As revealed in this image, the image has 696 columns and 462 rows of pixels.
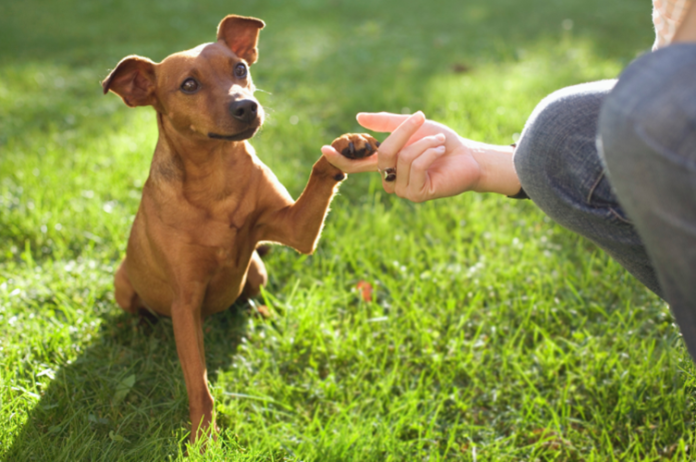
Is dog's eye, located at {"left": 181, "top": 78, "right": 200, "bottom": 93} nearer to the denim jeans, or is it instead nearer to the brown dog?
the brown dog

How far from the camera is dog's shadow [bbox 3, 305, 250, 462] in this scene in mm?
1947

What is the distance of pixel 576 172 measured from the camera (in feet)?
5.07

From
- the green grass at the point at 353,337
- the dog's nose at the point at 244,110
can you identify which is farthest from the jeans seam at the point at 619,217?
the dog's nose at the point at 244,110

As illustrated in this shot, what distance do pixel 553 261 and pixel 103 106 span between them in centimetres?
456

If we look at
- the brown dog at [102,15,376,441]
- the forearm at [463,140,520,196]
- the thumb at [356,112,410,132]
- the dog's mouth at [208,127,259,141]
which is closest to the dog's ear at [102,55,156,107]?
the brown dog at [102,15,376,441]

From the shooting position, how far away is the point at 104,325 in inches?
109

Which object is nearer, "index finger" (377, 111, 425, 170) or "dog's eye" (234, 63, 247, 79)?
"index finger" (377, 111, 425, 170)

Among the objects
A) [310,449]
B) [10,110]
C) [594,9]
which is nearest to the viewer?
[310,449]

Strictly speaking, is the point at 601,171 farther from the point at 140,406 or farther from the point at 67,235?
the point at 67,235

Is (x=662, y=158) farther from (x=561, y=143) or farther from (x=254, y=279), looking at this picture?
(x=254, y=279)

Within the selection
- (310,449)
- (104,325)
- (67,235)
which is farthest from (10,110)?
(310,449)

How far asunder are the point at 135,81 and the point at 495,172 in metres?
1.51

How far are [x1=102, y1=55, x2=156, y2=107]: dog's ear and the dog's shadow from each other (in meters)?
1.10

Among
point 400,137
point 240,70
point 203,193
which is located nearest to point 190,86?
point 240,70
